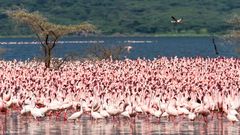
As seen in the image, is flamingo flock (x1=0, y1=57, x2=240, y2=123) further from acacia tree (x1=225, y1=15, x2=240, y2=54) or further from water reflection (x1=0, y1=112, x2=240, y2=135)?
acacia tree (x1=225, y1=15, x2=240, y2=54)

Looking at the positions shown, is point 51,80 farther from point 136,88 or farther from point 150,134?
point 150,134

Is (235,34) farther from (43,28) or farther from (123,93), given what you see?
(123,93)

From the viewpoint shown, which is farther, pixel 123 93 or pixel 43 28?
pixel 43 28

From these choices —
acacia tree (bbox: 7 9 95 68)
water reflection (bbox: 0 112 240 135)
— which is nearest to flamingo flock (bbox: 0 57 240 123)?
water reflection (bbox: 0 112 240 135)

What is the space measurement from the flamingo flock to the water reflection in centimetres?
36

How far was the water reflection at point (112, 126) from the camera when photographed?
32031 mm

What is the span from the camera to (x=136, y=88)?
136 feet

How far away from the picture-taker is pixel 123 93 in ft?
130

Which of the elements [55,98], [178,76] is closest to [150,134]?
[55,98]

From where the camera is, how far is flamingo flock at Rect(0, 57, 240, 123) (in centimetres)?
3609

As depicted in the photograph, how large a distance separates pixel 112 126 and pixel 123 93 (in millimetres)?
5930

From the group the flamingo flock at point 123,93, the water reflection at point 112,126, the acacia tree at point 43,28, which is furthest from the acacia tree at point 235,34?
the water reflection at point 112,126

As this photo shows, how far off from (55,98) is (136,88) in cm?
417

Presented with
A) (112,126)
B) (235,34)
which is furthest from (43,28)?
(112,126)
